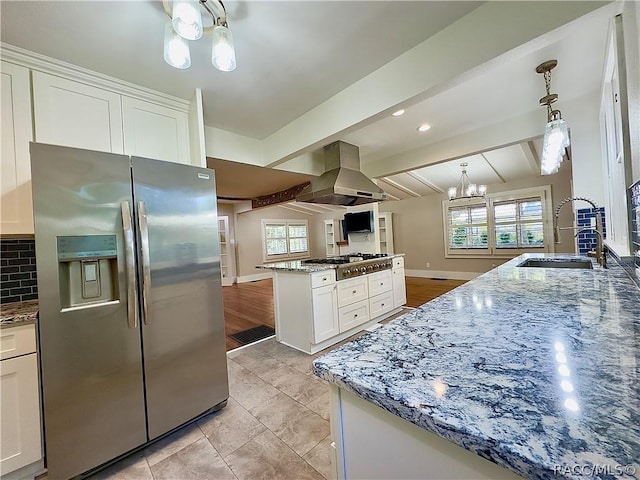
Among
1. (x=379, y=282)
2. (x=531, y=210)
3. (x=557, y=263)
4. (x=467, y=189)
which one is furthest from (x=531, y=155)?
(x=379, y=282)

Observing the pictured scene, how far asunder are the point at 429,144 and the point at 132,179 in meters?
3.40

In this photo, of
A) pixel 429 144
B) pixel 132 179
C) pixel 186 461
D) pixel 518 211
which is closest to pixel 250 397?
pixel 186 461

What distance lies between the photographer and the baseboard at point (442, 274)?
256 inches

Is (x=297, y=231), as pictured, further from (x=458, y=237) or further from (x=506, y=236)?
(x=506, y=236)

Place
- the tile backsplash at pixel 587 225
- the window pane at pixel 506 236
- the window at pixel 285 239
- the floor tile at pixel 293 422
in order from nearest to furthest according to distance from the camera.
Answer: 1. the floor tile at pixel 293 422
2. the tile backsplash at pixel 587 225
3. the window pane at pixel 506 236
4. the window at pixel 285 239

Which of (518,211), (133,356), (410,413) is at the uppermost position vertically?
(518,211)

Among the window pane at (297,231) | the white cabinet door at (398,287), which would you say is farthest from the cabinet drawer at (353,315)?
the window pane at (297,231)

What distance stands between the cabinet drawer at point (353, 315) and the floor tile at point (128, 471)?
1964 mm

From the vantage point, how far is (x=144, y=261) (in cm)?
149

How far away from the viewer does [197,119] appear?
208 centimetres

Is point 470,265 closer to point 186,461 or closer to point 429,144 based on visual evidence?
point 429,144

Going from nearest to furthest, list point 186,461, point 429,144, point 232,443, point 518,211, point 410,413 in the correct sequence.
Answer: point 410,413, point 186,461, point 232,443, point 429,144, point 518,211

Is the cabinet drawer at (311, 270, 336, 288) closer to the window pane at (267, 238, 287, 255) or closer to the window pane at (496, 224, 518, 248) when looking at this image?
the window pane at (496, 224, 518, 248)

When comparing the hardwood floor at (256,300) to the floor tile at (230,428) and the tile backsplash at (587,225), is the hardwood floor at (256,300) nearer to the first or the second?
the floor tile at (230,428)
